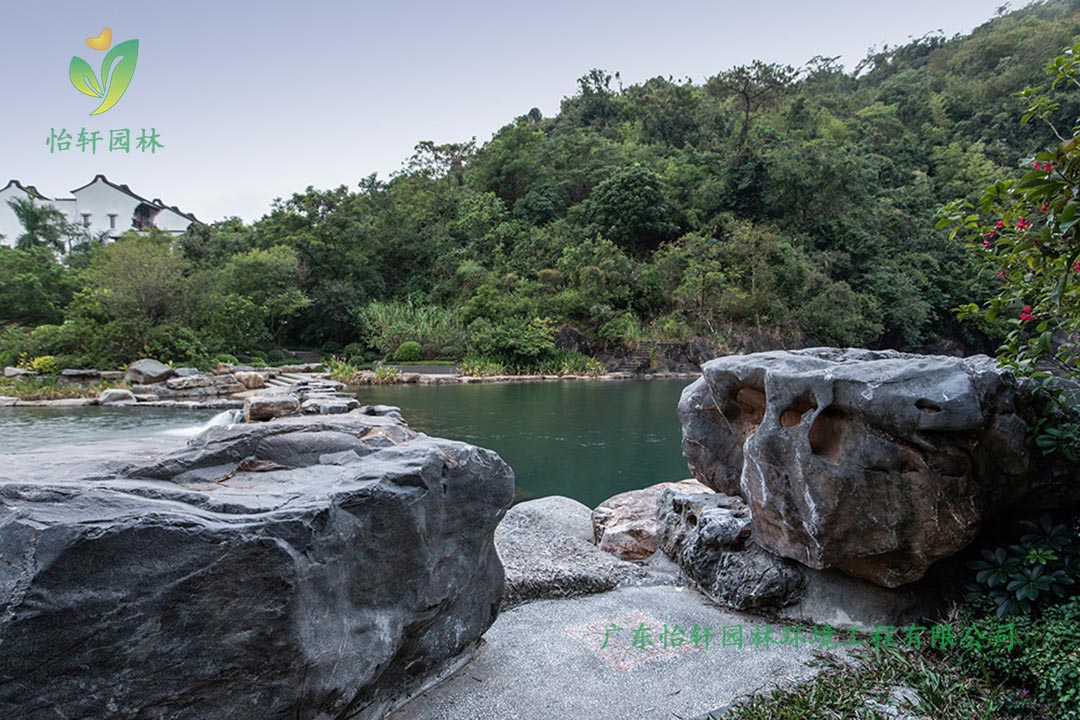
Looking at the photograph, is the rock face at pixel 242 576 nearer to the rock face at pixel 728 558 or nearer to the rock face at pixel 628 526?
the rock face at pixel 728 558

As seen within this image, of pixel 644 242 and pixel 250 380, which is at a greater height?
pixel 644 242

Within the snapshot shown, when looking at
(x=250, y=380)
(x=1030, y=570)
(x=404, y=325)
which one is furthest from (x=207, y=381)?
(x=1030, y=570)

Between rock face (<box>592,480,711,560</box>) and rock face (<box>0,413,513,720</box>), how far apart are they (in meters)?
2.02

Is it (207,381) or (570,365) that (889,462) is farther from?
(570,365)

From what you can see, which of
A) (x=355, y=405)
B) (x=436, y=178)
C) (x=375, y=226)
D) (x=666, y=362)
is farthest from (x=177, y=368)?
(x=436, y=178)

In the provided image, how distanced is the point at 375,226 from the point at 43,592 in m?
24.1

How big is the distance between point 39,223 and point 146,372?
1556 cm

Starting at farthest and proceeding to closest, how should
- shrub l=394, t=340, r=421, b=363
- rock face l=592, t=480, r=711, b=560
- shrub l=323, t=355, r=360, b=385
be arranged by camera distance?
1. shrub l=394, t=340, r=421, b=363
2. shrub l=323, t=355, r=360, b=385
3. rock face l=592, t=480, r=711, b=560

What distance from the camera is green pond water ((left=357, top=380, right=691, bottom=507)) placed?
7004 millimetres

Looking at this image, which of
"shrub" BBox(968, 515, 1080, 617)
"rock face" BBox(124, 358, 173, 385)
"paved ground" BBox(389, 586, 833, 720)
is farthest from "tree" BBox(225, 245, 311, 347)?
"shrub" BBox(968, 515, 1080, 617)

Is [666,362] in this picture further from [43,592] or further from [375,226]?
[43,592]

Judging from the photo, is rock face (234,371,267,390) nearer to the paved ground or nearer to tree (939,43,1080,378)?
the paved ground

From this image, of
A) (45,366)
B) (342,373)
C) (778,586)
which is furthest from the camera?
(342,373)

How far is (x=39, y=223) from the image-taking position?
22.9m
